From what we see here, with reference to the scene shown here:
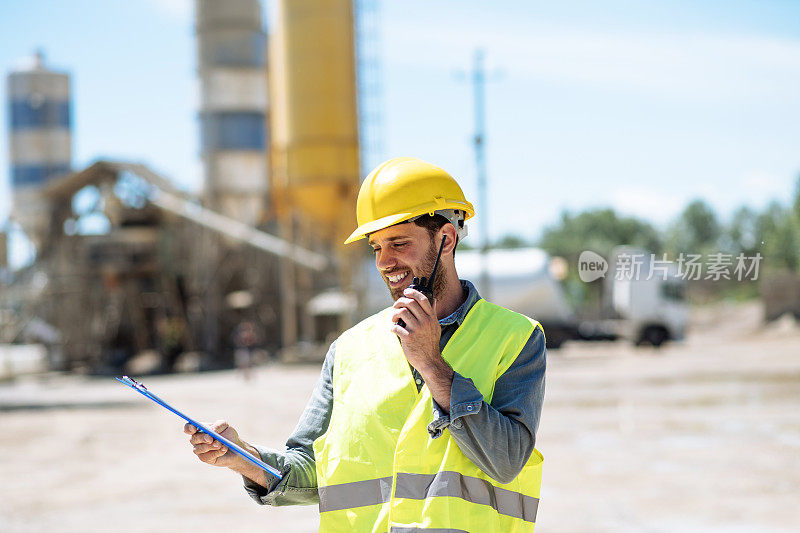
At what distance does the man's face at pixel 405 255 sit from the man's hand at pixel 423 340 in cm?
25

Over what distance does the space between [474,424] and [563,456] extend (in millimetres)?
9591

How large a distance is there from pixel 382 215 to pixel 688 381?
1968cm

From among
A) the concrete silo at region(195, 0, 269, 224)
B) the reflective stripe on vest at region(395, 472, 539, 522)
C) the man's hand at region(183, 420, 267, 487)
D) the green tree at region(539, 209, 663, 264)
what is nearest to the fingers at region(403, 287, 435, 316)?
the reflective stripe on vest at region(395, 472, 539, 522)

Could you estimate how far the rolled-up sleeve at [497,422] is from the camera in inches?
89.4

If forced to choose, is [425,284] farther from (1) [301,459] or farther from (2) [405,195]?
(1) [301,459]

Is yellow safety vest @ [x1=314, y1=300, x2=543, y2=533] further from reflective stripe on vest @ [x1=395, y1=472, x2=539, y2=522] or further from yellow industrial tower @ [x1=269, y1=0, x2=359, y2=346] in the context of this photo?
yellow industrial tower @ [x1=269, y1=0, x2=359, y2=346]

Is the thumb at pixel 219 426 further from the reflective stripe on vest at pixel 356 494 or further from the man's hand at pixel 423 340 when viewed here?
the man's hand at pixel 423 340

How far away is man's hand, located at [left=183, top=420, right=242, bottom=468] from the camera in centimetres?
261

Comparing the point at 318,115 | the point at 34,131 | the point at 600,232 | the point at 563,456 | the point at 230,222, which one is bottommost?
the point at 600,232

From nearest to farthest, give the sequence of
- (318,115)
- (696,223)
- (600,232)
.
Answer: (318,115), (696,223), (600,232)

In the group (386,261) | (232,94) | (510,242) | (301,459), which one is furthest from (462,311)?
(510,242)

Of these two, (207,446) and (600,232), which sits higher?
(207,446)

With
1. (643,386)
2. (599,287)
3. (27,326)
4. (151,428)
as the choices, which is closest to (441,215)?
(151,428)

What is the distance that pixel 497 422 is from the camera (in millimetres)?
2285
